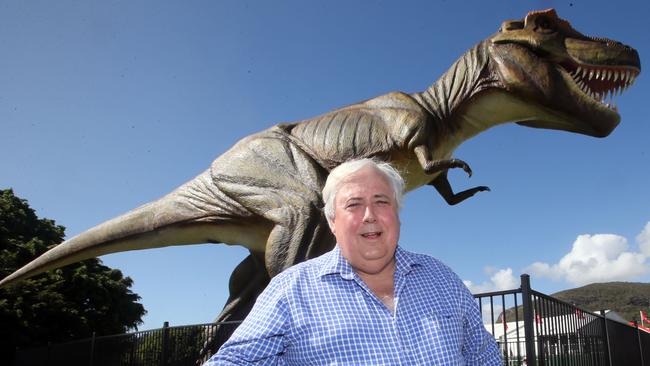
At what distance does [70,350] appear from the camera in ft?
35.4

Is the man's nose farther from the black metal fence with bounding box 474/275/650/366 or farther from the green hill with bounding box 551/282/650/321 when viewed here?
the green hill with bounding box 551/282/650/321

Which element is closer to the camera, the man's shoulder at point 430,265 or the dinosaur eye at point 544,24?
the man's shoulder at point 430,265

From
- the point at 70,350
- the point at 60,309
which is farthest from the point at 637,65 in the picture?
the point at 60,309

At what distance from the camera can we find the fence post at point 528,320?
393cm

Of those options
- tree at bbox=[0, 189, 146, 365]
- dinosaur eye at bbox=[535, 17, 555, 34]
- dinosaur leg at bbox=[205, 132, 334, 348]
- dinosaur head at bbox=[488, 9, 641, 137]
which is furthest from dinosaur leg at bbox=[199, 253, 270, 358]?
tree at bbox=[0, 189, 146, 365]

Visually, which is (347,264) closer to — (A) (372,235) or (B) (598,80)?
(A) (372,235)

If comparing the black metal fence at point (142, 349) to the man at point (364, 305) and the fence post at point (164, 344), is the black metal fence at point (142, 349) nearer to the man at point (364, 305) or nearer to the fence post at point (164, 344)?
the fence post at point (164, 344)

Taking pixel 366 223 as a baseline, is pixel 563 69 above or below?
above

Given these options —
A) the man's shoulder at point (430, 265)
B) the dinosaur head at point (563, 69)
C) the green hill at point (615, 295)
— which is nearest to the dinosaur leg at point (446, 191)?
the dinosaur head at point (563, 69)

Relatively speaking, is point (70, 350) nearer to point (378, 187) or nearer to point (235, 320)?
point (235, 320)

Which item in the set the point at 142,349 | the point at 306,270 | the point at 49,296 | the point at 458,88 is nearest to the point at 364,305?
the point at 306,270

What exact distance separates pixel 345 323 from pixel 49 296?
54.4 ft

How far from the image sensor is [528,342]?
12.9 feet

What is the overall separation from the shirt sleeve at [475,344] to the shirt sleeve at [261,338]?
2.20ft
